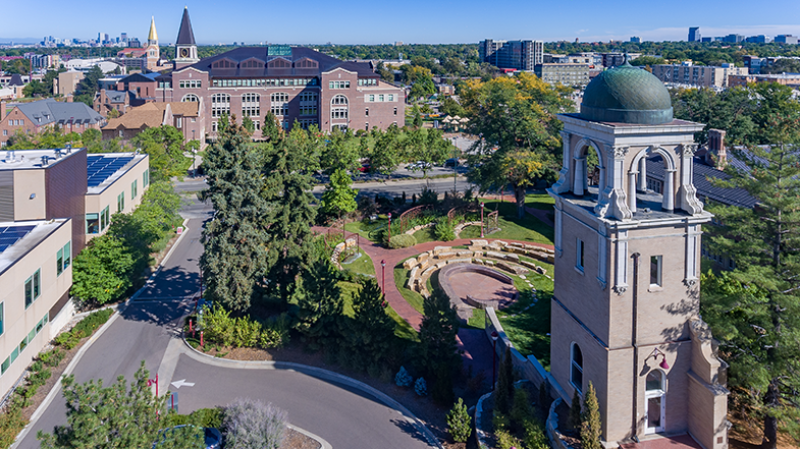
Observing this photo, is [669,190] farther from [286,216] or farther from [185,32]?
[185,32]

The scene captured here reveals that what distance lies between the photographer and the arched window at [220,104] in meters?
106

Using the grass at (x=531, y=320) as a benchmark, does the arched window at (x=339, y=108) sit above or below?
above

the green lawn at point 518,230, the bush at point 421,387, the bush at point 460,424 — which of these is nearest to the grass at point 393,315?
the bush at point 421,387

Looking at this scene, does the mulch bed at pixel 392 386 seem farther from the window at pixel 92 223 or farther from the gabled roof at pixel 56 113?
the gabled roof at pixel 56 113

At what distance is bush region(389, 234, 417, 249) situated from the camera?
1826 inches

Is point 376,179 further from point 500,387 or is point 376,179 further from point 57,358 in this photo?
point 500,387

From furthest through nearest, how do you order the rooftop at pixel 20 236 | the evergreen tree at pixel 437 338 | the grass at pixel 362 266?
the grass at pixel 362 266 < the rooftop at pixel 20 236 < the evergreen tree at pixel 437 338

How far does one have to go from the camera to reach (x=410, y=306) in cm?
3644

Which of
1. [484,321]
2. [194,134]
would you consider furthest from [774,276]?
[194,134]

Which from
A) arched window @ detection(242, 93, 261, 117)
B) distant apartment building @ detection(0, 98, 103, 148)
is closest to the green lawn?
arched window @ detection(242, 93, 261, 117)

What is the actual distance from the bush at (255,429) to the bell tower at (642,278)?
10805 mm

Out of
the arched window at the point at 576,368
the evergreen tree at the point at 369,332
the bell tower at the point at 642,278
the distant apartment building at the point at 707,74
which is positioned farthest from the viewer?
the distant apartment building at the point at 707,74

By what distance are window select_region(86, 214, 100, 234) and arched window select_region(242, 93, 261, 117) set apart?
70.7 m

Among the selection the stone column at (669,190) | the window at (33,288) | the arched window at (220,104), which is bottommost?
the window at (33,288)
